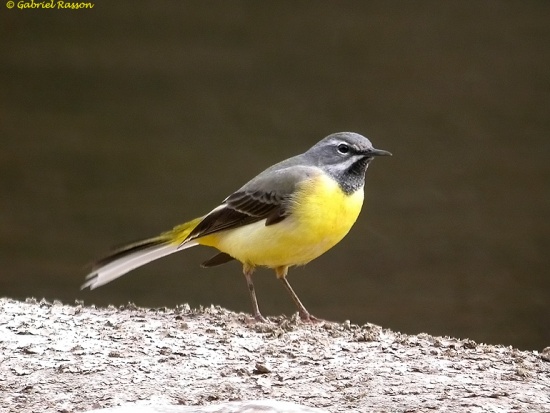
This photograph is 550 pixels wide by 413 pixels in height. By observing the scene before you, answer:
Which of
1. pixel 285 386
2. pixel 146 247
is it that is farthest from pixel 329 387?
pixel 146 247

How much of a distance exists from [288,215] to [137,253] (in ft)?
2.37

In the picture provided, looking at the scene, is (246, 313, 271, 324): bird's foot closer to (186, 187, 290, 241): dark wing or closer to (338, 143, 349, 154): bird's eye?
(186, 187, 290, 241): dark wing

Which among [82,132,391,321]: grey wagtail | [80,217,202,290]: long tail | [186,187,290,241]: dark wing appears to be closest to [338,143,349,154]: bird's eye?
[82,132,391,321]: grey wagtail

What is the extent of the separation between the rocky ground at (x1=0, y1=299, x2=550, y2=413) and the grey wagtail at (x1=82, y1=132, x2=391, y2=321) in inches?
11.2

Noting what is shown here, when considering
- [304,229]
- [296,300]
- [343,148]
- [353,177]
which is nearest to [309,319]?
[296,300]

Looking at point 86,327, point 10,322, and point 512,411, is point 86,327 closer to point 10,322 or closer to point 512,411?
point 10,322

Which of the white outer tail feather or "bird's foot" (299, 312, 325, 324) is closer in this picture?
"bird's foot" (299, 312, 325, 324)

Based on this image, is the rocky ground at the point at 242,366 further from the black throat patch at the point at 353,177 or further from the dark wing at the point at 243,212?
the black throat patch at the point at 353,177

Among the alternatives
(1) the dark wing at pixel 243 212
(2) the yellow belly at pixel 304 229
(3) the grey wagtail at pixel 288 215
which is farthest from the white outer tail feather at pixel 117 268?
(2) the yellow belly at pixel 304 229

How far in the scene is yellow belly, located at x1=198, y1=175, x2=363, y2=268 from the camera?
3.61 meters

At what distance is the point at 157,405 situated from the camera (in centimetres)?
249

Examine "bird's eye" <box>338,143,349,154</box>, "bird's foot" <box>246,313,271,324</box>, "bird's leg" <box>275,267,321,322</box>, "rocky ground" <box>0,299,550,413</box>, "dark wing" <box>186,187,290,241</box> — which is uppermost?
"bird's eye" <box>338,143,349,154</box>

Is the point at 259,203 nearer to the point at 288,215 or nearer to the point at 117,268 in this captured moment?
the point at 288,215

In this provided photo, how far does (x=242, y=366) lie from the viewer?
2975 mm
